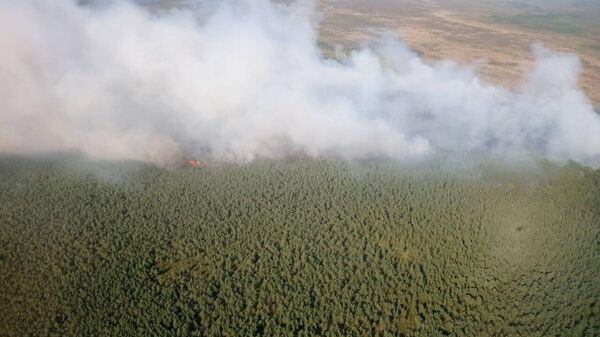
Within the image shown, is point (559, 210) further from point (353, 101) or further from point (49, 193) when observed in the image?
point (49, 193)

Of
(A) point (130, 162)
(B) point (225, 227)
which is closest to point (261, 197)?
(B) point (225, 227)

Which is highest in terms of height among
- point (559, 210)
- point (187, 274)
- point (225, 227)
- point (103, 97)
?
point (103, 97)

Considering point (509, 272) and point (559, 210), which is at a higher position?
point (559, 210)

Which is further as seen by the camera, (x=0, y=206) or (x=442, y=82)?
(x=442, y=82)

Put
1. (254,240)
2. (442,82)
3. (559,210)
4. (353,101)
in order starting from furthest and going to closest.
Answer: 1. (442,82)
2. (353,101)
3. (559,210)
4. (254,240)

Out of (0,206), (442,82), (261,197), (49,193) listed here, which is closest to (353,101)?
(442,82)

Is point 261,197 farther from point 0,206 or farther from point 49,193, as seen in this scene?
point 0,206

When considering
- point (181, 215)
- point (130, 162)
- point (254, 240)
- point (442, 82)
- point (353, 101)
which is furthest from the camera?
point (442, 82)
